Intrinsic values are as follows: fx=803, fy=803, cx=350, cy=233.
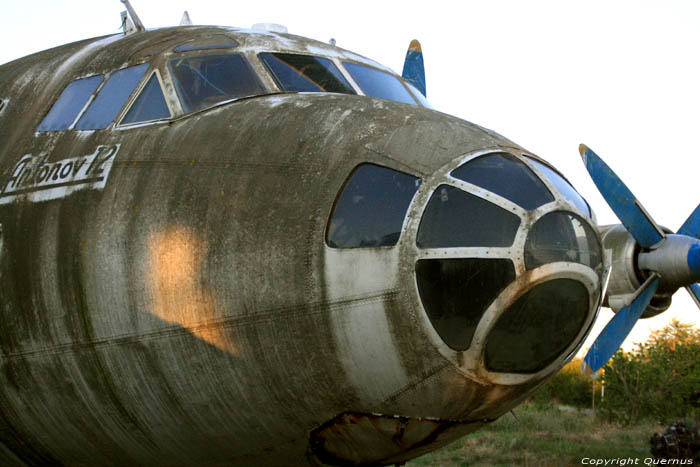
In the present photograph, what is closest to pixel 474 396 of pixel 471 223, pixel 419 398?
pixel 419 398

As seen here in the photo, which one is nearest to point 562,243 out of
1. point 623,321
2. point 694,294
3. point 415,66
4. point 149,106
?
point 149,106

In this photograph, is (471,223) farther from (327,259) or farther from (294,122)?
(294,122)

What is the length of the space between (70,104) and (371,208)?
3652 mm

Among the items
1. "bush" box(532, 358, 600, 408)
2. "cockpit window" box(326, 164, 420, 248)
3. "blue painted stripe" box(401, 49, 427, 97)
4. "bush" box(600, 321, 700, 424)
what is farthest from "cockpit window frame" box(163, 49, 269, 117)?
Answer: "bush" box(532, 358, 600, 408)

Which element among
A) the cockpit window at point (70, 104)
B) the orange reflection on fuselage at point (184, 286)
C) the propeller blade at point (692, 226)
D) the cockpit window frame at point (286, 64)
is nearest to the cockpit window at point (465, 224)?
the orange reflection on fuselage at point (184, 286)

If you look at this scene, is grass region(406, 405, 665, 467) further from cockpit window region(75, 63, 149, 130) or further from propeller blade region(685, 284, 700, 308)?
cockpit window region(75, 63, 149, 130)

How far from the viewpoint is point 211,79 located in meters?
7.29

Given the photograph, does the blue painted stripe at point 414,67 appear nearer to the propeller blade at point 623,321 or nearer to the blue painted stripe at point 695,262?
the propeller blade at point 623,321

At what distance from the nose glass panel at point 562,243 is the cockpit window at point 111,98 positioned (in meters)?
4.01

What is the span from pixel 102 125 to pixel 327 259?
9.42 ft

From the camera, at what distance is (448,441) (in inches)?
251

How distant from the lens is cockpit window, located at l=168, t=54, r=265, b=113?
7.07m

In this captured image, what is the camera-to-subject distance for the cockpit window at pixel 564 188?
584 cm

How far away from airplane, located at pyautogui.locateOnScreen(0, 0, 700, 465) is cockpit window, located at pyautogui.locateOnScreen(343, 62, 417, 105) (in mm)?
238
